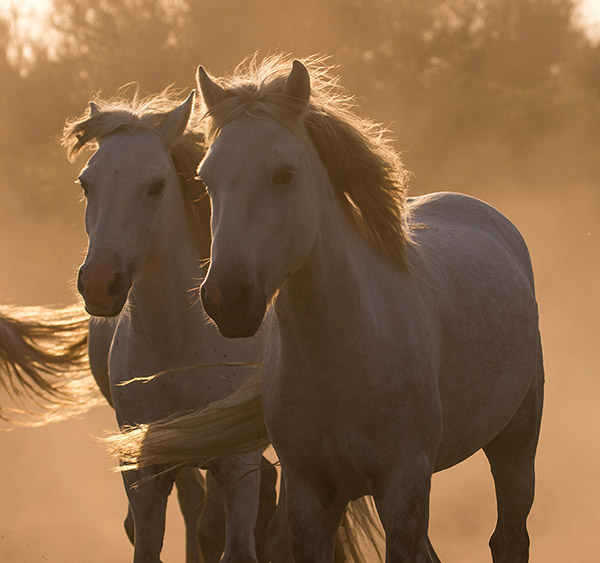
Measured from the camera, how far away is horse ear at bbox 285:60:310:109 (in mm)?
3281

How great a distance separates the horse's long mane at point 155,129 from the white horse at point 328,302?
1.07 metres

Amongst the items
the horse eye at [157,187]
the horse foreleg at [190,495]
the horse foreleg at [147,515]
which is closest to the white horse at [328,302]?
the horse eye at [157,187]

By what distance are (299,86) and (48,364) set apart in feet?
12.5

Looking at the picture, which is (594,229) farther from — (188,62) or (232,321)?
(232,321)

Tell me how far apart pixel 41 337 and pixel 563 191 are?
15699 millimetres

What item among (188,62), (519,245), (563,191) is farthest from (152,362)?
(563,191)

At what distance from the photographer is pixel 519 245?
5129mm

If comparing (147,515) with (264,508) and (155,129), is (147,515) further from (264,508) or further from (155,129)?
(155,129)

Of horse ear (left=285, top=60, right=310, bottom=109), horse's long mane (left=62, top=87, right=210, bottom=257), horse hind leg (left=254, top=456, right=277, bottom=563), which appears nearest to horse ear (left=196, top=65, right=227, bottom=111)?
horse ear (left=285, top=60, right=310, bottom=109)

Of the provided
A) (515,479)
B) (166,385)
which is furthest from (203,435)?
(515,479)

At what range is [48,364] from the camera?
660 centimetres

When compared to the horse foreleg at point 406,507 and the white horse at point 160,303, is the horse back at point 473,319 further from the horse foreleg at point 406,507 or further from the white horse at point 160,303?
the white horse at point 160,303

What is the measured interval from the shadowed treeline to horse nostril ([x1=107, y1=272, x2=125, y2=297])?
46.8 ft

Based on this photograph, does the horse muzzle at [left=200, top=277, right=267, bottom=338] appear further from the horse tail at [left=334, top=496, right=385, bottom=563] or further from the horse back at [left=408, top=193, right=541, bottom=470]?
the horse tail at [left=334, top=496, right=385, bottom=563]
